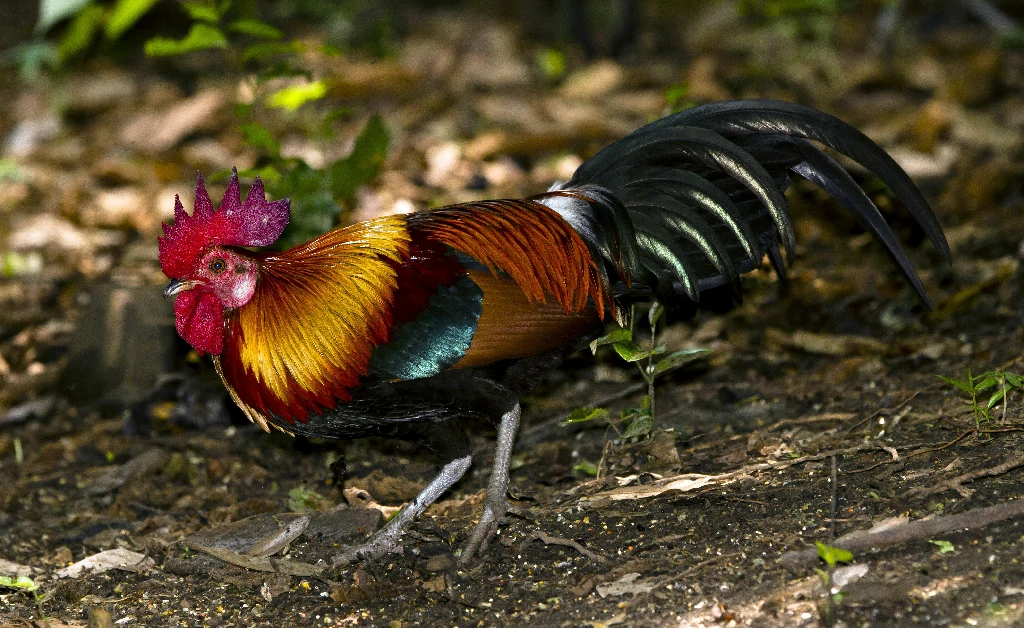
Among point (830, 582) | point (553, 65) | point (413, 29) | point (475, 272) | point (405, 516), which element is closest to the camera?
point (830, 582)

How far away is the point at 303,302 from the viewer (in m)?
4.10

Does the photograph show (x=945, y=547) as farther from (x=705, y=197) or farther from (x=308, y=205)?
(x=308, y=205)

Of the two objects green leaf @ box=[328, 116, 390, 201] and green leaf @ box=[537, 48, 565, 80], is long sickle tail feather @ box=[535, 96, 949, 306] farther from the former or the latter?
green leaf @ box=[537, 48, 565, 80]

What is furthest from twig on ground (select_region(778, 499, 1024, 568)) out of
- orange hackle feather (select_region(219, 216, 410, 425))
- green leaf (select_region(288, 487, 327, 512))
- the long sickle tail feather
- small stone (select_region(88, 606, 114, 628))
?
small stone (select_region(88, 606, 114, 628))

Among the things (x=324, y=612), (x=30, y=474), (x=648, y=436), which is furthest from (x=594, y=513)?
(x=30, y=474)

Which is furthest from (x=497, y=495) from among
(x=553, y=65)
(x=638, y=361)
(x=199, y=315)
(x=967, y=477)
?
(x=553, y=65)

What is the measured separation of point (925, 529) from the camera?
11.3 ft

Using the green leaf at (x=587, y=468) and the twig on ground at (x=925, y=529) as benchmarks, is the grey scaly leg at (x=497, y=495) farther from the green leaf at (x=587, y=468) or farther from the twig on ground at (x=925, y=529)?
the twig on ground at (x=925, y=529)

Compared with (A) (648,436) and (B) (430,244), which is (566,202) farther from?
(A) (648,436)

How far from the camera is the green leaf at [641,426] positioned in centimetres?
461

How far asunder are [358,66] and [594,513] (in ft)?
22.8

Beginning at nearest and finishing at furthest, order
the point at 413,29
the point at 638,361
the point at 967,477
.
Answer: the point at 967,477, the point at 638,361, the point at 413,29

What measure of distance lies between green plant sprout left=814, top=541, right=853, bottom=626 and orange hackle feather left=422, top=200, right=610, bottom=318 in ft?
4.70

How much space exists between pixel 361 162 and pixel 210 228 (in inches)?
72.2
